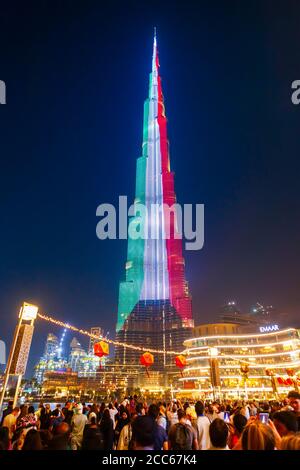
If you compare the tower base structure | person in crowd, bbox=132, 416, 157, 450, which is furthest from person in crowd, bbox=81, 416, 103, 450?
the tower base structure

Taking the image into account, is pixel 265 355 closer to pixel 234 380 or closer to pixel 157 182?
pixel 234 380

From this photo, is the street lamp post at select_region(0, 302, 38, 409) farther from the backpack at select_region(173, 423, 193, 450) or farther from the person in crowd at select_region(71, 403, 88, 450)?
the backpack at select_region(173, 423, 193, 450)

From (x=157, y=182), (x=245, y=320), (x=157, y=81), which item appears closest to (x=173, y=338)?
(x=245, y=320)

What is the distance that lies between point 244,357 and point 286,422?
7384cm

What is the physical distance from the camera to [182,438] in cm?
515

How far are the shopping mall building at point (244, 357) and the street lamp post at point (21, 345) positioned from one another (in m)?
56.1

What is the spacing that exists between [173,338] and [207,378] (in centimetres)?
10393

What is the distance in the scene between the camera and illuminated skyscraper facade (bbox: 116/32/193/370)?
169 metres

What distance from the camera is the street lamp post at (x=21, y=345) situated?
10.7 meters

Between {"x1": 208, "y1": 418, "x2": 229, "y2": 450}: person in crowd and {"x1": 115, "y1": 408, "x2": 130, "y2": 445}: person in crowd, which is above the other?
{"x1": 208, "y1": 418, "x2": 229, "y2": 450}: person in crowd

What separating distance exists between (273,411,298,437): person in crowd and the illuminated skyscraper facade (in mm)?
162949

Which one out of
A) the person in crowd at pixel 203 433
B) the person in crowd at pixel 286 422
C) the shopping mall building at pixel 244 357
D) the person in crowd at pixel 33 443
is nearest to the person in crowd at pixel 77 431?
the person in crowd at pixel 203 433
